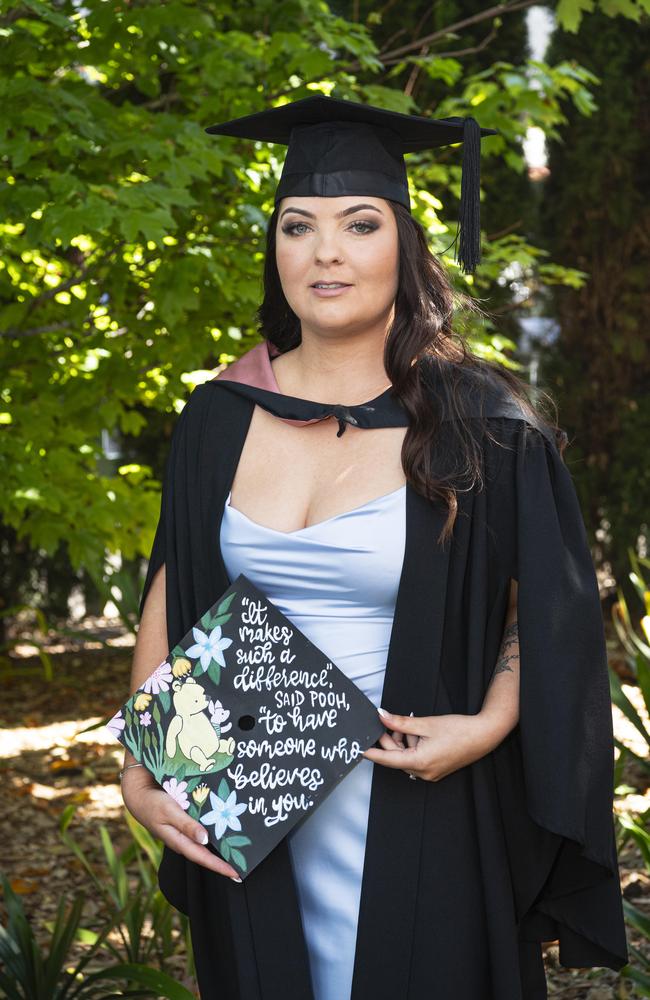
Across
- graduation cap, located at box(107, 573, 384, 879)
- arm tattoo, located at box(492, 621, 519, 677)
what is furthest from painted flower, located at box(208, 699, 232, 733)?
arm tattoo, located at box(492, 621, 519, 677)

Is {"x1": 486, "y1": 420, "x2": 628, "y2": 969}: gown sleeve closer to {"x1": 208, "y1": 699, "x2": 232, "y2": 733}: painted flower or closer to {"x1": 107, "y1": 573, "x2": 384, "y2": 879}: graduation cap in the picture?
{"x1": 107, "y1": 573, "x2": 384, "y2": 879}: graduation cap

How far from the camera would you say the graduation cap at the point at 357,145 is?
1719 millimetres

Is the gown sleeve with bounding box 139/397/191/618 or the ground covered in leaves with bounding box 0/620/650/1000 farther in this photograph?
the ground covered in leaves with bounding box 0/620/650/1000

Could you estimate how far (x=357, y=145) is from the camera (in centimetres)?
174

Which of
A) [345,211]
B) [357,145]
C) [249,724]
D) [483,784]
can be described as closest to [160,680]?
[249,724]

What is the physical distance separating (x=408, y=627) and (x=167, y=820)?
46cm

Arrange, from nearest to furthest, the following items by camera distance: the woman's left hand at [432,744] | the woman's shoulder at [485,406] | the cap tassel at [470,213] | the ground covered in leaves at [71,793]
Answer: the woman's left hand at [432,744], the woman's shoulder at [485,406], the cap tassel at [470,213], the ground covered in leaves at [71,793]

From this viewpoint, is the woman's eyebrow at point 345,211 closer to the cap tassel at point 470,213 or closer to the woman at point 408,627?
the woman at point 408,627

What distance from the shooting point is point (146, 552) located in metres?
4.05

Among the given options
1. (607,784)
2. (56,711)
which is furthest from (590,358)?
(607,784)

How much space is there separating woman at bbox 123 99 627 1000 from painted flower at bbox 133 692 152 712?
0.46 feet

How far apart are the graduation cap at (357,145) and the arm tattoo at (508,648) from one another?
591 millimetres

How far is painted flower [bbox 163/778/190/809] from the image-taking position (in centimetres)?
163

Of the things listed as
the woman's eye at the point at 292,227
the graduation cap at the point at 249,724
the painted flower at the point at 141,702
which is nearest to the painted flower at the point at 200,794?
the graduation cap at the point at 249,724
